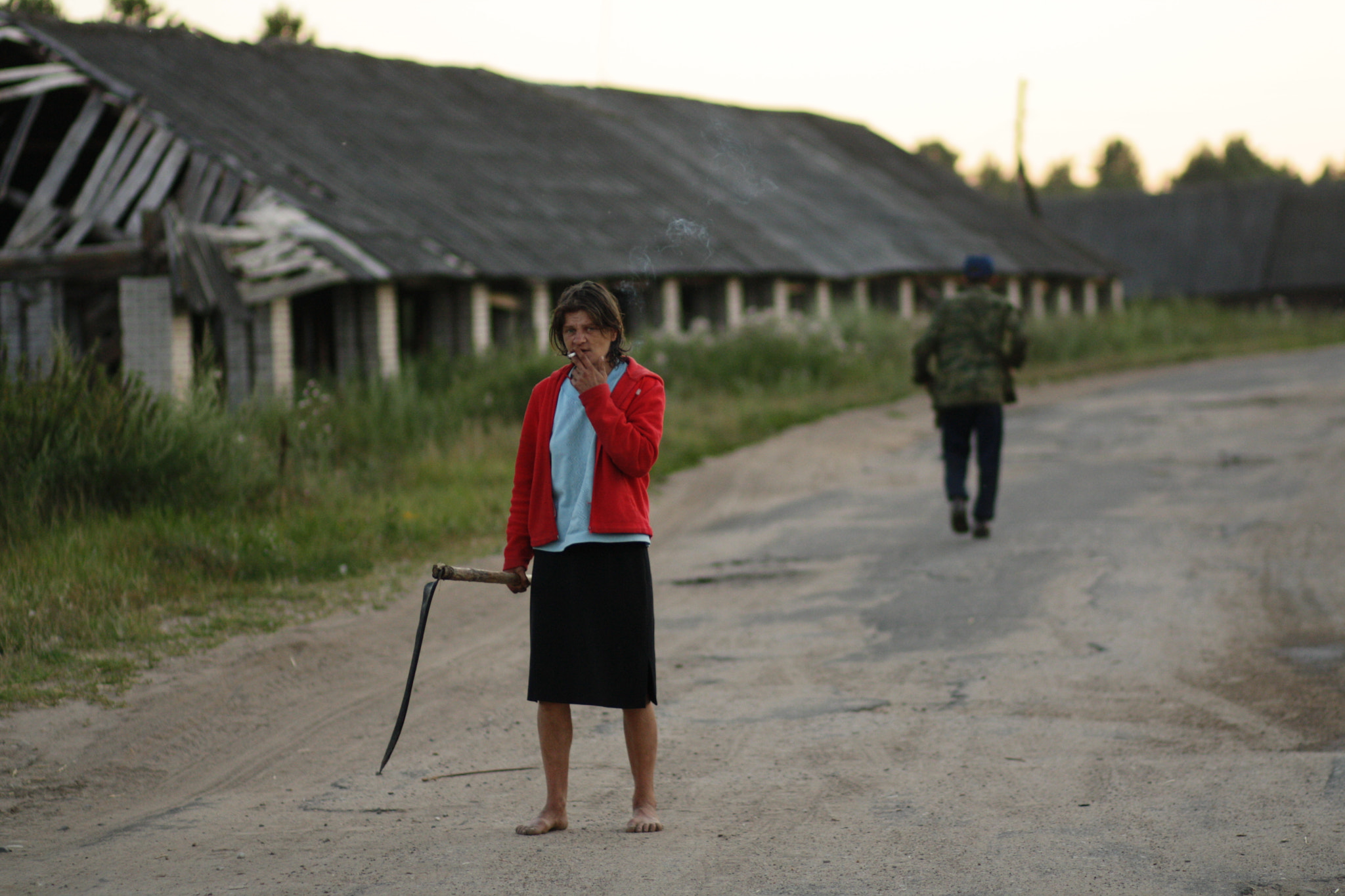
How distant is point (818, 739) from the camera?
5258 millimetres

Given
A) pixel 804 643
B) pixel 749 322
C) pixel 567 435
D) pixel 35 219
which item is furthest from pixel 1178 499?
pixel 35 219

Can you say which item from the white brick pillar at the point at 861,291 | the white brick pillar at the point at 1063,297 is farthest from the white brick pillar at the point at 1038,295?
the white brick pillar at the point at 861,291

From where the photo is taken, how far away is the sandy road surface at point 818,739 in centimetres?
383

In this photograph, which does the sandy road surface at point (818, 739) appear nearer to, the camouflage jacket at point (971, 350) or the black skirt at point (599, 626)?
the black skirt at point (599, 626)

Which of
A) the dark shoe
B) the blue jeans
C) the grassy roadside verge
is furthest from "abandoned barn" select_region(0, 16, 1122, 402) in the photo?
the dark shoe

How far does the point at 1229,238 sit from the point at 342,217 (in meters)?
41.8

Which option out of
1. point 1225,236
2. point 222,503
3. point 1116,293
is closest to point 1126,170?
point 1225,236

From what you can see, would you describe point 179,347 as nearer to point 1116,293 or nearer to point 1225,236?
point 1116,293

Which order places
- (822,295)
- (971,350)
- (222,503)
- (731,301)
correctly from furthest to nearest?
(822,295), (731,301), (222,503), (971,350)

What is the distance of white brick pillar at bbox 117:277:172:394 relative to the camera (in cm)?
1569

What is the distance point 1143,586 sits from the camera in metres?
7.85

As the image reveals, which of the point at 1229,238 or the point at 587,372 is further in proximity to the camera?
the point at 1229,238

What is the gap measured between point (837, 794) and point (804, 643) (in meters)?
2.37

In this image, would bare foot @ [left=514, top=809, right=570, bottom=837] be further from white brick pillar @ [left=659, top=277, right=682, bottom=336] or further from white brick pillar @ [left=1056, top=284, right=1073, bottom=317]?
white brick pillar @ [left=1056, top=284, right=1073, bottom=317]
